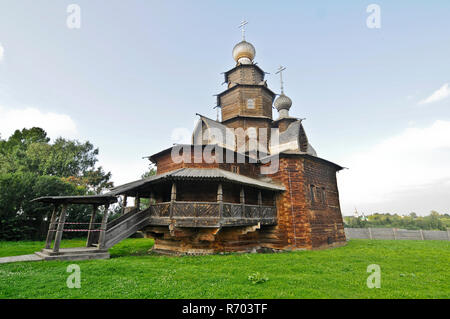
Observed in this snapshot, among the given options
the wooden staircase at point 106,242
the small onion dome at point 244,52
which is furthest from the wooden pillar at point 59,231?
the small onion dome at point 244,52

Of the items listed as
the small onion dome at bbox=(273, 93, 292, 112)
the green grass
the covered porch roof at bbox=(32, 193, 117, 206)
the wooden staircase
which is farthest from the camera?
the small onion dome at bbox=(273, 93, 292, 112)

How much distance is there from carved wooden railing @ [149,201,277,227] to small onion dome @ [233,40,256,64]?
1547 centimetres

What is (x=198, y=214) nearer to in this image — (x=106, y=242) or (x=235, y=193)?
(x=235, y=193)

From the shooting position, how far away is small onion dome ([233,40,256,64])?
21547 millimetres

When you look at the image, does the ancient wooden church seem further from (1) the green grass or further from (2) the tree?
(2) the tree

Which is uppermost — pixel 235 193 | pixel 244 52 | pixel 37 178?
pixel 244 52

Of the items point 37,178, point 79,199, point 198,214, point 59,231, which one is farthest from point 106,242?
point 37,178

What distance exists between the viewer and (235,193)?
13969 millimetres

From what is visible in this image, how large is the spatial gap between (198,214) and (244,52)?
1727 centimetres

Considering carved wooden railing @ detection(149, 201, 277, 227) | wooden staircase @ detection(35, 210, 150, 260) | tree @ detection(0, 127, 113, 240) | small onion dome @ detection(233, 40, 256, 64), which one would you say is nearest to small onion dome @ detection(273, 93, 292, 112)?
small onion dome @ detection(233, 40, 256, 64)

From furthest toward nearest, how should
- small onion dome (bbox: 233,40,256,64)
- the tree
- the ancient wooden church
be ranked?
1. small onion dome (bbox: 233,40,256,64)
2. the tree
3. the ancient wooden church
